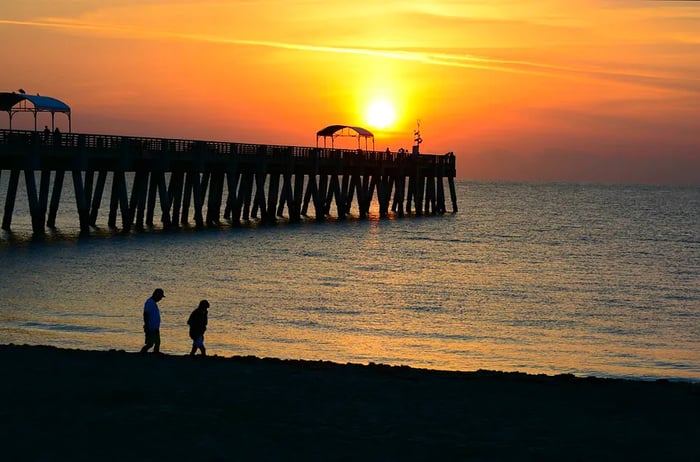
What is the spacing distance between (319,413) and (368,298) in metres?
20.2

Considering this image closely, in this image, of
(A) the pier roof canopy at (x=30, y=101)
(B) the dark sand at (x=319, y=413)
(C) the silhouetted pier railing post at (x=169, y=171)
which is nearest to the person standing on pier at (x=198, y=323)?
(B) the dark sand at (x=319, y=413)

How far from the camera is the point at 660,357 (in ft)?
78.7

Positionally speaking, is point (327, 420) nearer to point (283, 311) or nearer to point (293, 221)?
point (283, 311)

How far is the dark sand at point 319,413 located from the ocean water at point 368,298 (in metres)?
5.83

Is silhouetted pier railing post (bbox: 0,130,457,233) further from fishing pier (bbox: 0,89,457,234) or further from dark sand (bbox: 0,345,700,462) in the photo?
dark sand (bbox: 0,345,700,462)

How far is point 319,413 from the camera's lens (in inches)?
533

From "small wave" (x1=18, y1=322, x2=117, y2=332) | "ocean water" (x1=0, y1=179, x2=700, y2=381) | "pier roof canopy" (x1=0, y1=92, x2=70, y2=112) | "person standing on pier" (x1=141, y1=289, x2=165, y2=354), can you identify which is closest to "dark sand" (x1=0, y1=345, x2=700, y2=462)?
"person standing on pier" (x1=141, y1=289, x2=165, y2=354)

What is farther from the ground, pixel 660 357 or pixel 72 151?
pixel 72 151

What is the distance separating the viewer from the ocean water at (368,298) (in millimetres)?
23594

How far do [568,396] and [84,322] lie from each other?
14648mm

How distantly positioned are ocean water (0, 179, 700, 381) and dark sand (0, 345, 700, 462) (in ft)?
19.1

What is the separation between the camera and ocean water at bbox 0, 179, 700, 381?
929 inches

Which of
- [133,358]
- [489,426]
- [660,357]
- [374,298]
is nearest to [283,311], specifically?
[374,298]

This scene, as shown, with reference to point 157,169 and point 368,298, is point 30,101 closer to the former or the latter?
point 157,169
